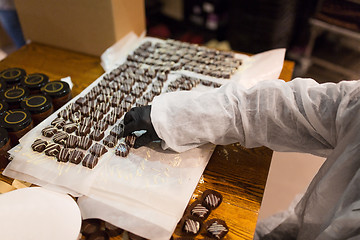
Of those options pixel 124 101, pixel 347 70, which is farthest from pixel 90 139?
pixel 347 70

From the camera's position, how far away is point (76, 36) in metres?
1.71

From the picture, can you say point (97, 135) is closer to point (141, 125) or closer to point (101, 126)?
point (101, 126)

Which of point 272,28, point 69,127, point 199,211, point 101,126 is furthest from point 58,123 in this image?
point 272,28

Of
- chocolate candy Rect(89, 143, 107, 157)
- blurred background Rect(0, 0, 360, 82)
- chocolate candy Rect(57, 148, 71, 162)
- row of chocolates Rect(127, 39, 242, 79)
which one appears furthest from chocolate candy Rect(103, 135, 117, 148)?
blurred background Rect(0, 0, 360, 82)

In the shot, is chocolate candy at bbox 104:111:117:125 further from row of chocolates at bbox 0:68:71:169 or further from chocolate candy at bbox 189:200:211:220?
chocolate candy at bbox 189:200:211:220

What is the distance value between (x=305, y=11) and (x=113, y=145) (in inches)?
101

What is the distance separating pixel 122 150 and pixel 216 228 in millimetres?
410

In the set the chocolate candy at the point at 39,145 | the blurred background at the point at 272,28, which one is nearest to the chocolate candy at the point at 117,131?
the chocolate candy at the point at 39,145

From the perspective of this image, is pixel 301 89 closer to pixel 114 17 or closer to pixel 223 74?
pixel 223 74

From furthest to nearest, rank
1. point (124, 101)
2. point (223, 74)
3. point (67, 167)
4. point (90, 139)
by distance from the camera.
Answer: point (223, 74)
point (124, 101)
point (90, 139)
point (67, 167)

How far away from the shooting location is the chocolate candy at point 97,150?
1032 millimetres

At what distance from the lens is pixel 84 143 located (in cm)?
107

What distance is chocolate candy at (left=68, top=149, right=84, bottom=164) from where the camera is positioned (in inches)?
39.6

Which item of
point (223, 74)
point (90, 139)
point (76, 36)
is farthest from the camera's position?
point (76, 36)
